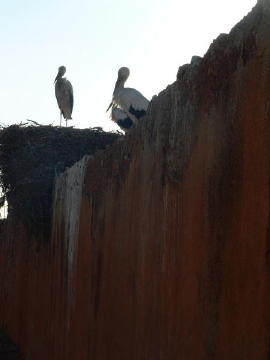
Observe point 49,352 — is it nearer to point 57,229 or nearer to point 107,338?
point 57,229

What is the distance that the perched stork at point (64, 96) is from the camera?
17562mm

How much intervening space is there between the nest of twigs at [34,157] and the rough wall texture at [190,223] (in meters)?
4.05

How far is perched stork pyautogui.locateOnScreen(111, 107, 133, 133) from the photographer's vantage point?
34.7 feet

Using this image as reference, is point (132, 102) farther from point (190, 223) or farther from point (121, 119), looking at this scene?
point (190, 223)

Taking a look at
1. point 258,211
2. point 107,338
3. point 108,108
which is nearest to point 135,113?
point 108,108

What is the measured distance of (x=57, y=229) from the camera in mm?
8211

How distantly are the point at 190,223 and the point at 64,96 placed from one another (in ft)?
49.0

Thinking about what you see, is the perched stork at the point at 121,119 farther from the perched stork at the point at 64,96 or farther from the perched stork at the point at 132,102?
the perched stork at the point at 64,96

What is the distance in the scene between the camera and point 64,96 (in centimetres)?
1781

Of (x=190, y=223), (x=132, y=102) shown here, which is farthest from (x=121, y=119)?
(x=190, y=223)

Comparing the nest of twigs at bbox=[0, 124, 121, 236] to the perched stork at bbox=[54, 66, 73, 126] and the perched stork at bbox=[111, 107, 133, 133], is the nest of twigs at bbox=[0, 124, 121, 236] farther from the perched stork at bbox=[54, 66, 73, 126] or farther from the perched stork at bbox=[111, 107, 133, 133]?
the perched stork at bbox=[54, 66, 73, 126]

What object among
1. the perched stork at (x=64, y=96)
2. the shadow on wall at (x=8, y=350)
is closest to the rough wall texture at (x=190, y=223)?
the shadow on wall at (x=8, y=350)

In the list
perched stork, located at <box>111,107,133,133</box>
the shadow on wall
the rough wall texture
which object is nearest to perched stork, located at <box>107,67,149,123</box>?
perched stork, located at <box>111,107,133,133</box>

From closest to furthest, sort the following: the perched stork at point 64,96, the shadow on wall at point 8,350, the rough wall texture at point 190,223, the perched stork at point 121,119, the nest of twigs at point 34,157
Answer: the rough wall texture at point 190,223 < the shadow on wall at point 8,350 < the nest of twigs at point 34,157 < the perched stork at point 121,119 < the perched stork at point 64,96
